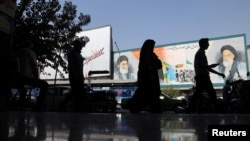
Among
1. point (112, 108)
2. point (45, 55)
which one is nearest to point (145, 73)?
point (112, 108)

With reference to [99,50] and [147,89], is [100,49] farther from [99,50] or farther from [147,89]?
[147,89]

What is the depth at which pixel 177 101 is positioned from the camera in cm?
2112

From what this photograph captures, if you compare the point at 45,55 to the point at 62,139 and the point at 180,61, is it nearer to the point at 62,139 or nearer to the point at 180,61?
the point at 62,139

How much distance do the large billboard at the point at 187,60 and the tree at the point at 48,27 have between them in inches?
1165

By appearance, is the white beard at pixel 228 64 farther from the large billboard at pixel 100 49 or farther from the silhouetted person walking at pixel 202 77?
the silhouetted person walking at pixel 202 77

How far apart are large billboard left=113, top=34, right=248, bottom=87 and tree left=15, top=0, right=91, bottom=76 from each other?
29589 millimetres

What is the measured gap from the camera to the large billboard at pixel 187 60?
150ft

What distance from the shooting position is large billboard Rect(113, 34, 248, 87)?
45844 mm

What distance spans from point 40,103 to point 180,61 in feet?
149

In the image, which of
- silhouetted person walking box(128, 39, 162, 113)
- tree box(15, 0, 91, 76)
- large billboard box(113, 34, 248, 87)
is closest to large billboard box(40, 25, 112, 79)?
large billboard box(113, 34, 248, 87)

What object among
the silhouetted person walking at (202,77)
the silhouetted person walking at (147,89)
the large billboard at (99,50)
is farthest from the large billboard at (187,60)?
the silhouetted person walking at (147,89)

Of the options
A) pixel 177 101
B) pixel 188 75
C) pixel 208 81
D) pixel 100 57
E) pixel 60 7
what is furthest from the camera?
pixel 100 57

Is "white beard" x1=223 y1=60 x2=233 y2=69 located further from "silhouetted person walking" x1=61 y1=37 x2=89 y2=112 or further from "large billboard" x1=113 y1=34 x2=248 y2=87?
"silhouetted person walking" x1=61 y1=37 x2=89 y2=112

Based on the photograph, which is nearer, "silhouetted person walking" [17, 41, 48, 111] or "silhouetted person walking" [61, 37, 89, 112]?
"silhouetted person walking" [17, 41, 48, 111]
